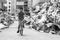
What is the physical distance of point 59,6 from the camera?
16516 mm

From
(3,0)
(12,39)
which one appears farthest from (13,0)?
(12,39)

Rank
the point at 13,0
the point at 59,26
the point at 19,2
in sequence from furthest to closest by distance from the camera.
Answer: the point at 19,2, the point at 13,0, the point at 59,26

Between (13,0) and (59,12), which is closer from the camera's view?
(59,12)

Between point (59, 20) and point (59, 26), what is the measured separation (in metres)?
0.68

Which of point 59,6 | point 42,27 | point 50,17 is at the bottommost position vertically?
point 42,27

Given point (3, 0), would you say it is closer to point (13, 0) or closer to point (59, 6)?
point (13, 0)

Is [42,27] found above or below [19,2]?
below

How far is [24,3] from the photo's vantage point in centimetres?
4109

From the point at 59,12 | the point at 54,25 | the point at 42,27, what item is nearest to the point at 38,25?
the point at 42,27

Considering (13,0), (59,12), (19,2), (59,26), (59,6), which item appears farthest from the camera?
(19,2)

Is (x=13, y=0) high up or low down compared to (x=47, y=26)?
up

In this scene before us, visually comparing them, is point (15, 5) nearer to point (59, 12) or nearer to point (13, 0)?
point (13, 0)

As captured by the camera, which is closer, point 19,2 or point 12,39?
point 12,39

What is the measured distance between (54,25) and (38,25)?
1855 millimetres
